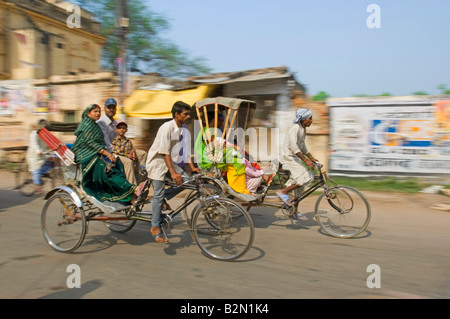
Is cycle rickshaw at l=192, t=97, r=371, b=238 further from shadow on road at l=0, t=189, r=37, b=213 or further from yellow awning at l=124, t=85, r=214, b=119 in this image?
yellow awning at l=124, t=85, r=214, b=119

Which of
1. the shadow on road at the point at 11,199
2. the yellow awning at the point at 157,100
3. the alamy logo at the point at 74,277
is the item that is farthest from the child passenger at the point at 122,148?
the yellow awning at the point at 157,100

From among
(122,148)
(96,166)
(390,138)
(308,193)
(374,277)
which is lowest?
(374,277)

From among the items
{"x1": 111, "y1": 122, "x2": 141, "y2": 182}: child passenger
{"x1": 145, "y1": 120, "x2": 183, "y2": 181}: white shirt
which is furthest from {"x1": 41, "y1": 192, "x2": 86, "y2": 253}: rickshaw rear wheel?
{"x1": 111, "y1": 122, "x2": 141, "y2": 182}: child passenger

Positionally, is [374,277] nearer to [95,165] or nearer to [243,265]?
[243,265]

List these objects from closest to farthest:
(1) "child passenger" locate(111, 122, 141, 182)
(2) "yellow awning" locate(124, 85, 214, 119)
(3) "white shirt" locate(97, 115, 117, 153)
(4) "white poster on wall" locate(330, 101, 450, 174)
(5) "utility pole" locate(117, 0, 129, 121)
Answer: (1) "child passenger" locate(111, 122, 141, 182)
(3) "white shirt" locate(97, 115, 117, 153)
(4) "white poster on wall" locate(330, 101, 450, 174)
(5) "utility pole" locate(117, 0, 129, 121)
(2) "yellow awning" locate(124, 85, 214, 119)

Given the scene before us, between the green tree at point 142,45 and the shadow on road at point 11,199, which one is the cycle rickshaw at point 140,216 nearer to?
the shadow on road at point 11,199

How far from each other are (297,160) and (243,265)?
201 cm

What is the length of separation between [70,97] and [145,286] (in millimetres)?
11839

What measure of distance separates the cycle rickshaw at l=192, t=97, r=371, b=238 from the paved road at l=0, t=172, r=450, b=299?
0.83ft

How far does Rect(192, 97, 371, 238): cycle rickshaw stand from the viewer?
16.7 ft

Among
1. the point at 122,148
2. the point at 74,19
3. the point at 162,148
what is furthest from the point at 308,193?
the point at 74,19

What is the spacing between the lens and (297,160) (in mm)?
5406

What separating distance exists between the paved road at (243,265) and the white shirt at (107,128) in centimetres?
135

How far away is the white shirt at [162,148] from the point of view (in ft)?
13.9
